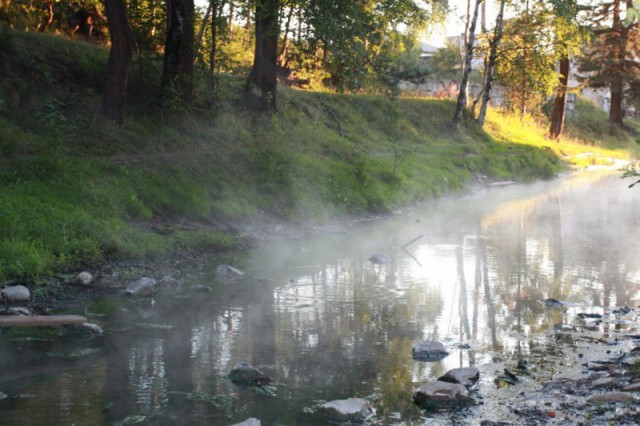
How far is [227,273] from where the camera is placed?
13.2 meters

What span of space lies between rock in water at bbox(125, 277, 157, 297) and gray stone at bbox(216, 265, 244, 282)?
1.42 m

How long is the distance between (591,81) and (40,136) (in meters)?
41.3

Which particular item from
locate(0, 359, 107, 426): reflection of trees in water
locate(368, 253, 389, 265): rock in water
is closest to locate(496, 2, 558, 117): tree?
locate(368, 253, 389, 265): rock in water

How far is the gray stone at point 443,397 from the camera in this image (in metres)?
7.20

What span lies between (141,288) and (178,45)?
9.41 m

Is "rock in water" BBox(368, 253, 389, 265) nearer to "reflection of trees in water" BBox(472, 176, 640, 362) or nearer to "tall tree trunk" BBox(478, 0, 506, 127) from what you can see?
"reflection of trees in water" BBox(472, 176, 640, 362)

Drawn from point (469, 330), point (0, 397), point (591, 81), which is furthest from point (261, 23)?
point (591, 81)

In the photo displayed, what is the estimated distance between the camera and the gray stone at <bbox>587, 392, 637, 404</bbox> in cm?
693

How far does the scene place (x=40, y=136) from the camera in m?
16.3

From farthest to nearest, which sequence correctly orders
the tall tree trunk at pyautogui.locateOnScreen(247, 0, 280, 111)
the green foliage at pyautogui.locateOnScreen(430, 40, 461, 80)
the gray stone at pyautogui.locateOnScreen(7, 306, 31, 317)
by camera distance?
the green foliage at pyautogui.locateOnScreen(430, 40, 461, 80)
the tall tree trunk at pyautogui.locateOnScreen(247, 0, 280, 111)
the gray stone at pyautogui.locateOnScreen(7, 306, 31, 317)

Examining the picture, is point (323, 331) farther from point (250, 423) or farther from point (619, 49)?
point (619, 49)

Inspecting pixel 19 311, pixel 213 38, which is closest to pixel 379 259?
pixel 19 311

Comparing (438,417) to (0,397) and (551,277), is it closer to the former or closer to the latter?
(0,397)

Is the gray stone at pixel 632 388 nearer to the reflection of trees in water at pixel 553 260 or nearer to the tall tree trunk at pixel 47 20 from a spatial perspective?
the reflection of trees in water at pixel 553 260
